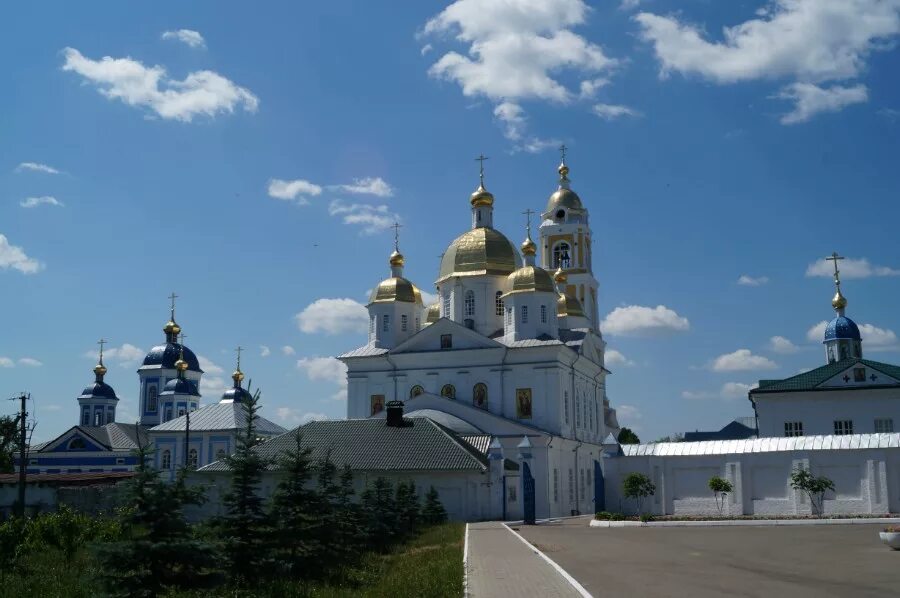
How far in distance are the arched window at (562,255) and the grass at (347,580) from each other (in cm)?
3802

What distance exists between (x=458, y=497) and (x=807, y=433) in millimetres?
19690

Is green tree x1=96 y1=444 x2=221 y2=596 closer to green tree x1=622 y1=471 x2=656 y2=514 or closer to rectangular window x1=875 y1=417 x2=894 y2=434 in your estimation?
green tree x1=622 y1=471 x2=656 y2=514

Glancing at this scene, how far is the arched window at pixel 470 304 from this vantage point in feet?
156

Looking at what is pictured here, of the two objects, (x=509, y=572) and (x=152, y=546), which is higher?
(x=152, y=546)

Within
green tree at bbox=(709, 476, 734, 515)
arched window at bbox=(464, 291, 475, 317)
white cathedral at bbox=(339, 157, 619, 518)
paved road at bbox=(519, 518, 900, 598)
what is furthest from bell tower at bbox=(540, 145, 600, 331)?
paved road at bbox=(519, 518, 900, 598)

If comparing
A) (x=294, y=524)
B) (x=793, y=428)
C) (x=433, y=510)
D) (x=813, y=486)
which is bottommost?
(x=433, y=510)

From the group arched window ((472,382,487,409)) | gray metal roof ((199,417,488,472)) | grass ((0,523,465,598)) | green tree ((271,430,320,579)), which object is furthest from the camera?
arched window ((472,382,487,409))

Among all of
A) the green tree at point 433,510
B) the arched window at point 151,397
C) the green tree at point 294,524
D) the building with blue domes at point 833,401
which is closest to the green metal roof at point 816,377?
the building with blue domes at point 833,401

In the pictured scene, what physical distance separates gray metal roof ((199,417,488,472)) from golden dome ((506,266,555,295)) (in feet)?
34.9

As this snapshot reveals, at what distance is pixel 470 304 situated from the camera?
157ft

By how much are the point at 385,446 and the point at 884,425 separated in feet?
78.4

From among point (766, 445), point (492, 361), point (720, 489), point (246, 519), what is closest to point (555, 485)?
point (492, 361)

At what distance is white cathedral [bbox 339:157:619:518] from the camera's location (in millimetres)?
40781

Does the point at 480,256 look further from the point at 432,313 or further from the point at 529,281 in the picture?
the point at 432,313
